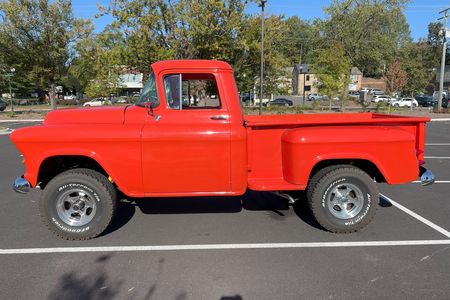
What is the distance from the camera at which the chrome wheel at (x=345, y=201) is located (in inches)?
180

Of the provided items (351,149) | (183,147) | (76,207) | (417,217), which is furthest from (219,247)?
(417,217)

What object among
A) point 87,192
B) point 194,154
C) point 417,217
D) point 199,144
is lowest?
point 417,217

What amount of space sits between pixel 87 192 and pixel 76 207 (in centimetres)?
27

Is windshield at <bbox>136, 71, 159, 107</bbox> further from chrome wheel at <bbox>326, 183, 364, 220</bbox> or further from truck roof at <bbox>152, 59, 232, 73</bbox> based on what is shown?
chrome wheel at <bbox>326, 183, 364, 220</bbox>

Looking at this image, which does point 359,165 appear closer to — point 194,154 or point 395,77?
point 194,154

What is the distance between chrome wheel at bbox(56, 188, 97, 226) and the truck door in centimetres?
71

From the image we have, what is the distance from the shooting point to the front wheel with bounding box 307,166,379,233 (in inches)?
177

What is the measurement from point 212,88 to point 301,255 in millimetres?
2253

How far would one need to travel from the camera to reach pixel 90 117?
4625mm

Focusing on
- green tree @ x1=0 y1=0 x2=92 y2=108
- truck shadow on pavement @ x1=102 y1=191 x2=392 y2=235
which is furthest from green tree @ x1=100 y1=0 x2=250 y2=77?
truck shadow on pavement @ x1=102 y1=191 x2=392 y2=235

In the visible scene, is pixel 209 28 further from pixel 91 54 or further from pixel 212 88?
pixel 212 88

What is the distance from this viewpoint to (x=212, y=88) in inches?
185

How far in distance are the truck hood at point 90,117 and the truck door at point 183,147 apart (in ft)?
1.53

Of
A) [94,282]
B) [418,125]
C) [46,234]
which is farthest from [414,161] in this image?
[46,234]
